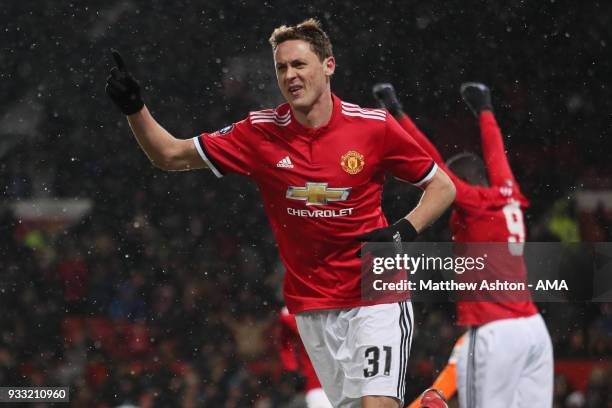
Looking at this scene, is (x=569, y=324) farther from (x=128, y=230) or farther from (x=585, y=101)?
(x=128, y=230)

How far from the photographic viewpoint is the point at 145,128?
3.75 m

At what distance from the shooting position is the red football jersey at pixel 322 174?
3.95 m

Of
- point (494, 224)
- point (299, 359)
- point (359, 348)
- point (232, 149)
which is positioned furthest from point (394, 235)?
point (299, 359)

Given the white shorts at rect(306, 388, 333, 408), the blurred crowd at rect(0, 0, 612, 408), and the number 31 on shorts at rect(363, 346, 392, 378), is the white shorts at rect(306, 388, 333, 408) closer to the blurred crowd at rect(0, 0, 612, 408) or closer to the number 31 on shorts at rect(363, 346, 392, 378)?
the number 31 on shorts at rect(363, 346, 392, 378)

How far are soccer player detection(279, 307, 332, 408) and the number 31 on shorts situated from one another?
2.18 m

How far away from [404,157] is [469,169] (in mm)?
1878

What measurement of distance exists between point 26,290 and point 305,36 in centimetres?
694

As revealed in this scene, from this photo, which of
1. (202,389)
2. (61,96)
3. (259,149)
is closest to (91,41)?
(61,96)

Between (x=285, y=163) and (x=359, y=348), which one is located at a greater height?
(x=285, y=163)

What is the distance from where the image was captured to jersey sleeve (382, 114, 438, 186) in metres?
3.99

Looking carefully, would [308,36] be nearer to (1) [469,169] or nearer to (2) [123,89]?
(2) [123,89]

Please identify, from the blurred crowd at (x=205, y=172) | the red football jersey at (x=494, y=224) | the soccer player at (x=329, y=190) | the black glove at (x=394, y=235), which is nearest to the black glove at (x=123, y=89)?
the soccer player at (x=329, y=190)

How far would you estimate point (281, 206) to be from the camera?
402 cm

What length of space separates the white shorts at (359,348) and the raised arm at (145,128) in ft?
2.67
